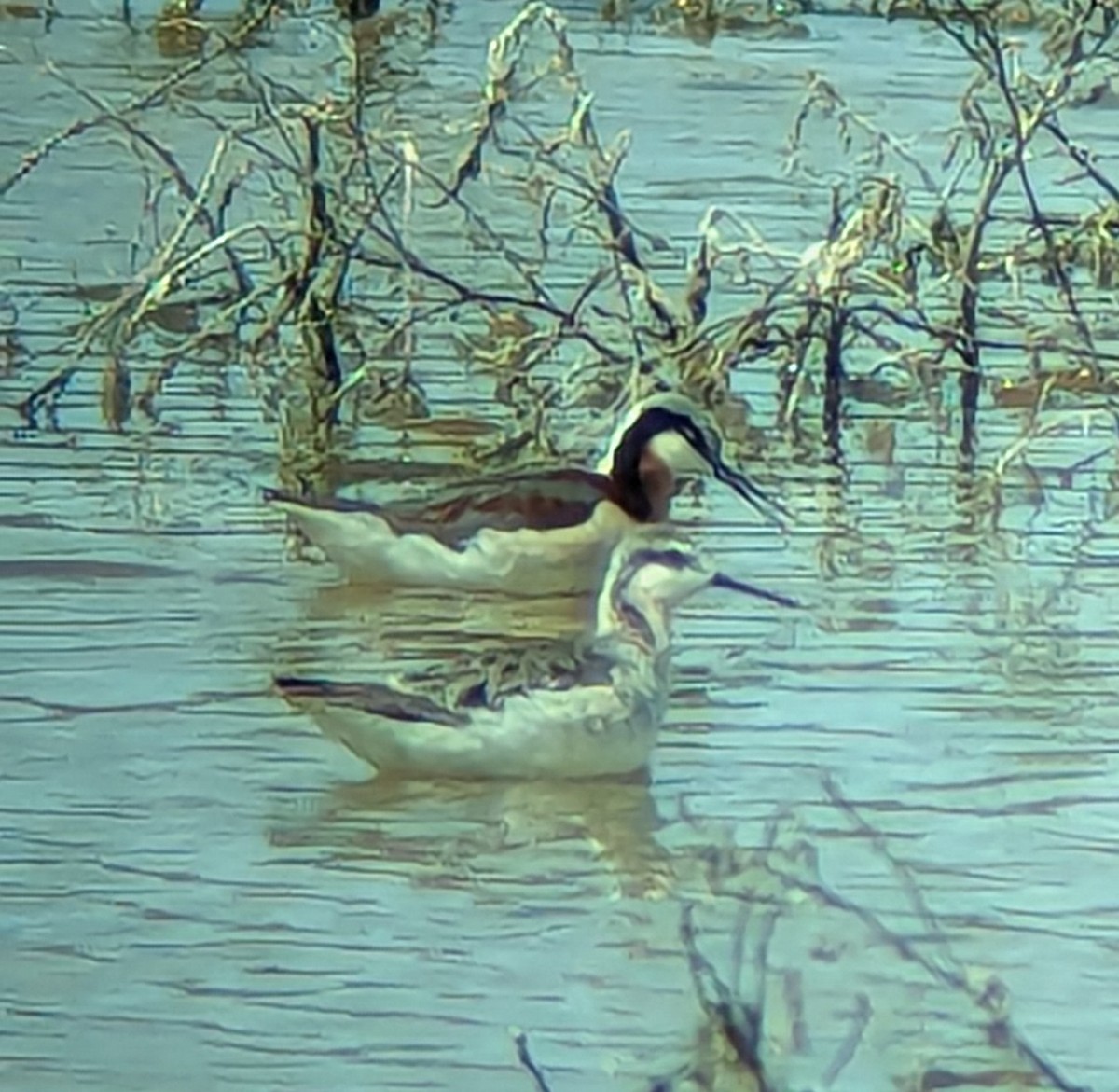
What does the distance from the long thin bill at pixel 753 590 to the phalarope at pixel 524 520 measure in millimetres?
119

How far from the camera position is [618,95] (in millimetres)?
4555

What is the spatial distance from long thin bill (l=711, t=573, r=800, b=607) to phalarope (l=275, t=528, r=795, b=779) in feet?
0.84

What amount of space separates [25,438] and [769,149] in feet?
3.20

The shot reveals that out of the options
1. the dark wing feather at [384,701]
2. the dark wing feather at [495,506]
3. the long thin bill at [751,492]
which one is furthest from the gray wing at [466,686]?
the long thin bill at [751,492]

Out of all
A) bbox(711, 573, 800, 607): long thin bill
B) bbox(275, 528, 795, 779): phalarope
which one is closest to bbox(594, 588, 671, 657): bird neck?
bbox(275, 528, 795, 779): phalarope

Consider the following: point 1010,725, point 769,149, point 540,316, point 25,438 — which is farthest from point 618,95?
point 1010,725

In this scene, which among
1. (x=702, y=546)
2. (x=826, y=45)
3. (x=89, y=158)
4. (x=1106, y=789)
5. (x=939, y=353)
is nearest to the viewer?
(x=1106, y=789)

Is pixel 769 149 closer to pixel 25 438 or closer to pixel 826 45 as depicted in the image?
pixel 826 45

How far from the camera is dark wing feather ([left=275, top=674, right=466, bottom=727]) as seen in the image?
308 cm

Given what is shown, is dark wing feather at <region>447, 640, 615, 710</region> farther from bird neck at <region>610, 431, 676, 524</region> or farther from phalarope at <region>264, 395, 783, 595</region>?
bird neck at <region>610, 431, 676, 524</region>

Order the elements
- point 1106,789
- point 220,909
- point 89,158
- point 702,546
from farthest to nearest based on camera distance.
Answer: point 89,158 → point 702,546 → point 1106,789 → point 220,909

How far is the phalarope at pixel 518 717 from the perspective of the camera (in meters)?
3.06

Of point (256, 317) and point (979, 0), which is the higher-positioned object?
point (979, 0)

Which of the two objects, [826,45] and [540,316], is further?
[826,45]
